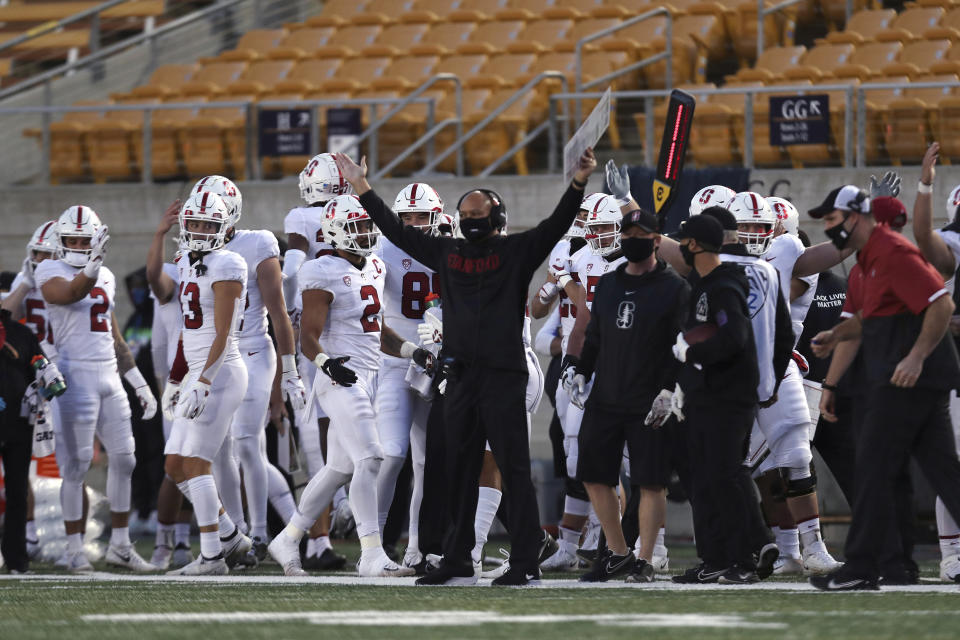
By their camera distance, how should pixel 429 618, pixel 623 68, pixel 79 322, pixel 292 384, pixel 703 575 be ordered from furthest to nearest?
pixel 623 68, pixel 79 322, pixel 292 384, pixel 703 575, pixel 429 618

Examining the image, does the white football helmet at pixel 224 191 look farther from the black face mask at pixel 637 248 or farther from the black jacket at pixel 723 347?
the black jacket at pixel 723 347

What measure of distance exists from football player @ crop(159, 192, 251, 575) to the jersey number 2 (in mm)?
595

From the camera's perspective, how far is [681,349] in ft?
23.5

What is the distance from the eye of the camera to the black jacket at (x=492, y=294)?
7316mm

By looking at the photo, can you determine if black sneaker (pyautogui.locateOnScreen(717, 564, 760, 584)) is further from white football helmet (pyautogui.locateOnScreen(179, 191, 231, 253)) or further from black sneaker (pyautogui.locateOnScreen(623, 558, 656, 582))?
white football helmet (pyautogui.locateOnScreen(179, 191, 231, 253))

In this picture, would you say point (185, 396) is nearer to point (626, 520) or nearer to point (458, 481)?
point (458, 481)

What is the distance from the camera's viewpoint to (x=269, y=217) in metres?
13.6

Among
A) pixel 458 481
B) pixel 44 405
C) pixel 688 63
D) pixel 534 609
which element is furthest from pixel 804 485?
pixel 688 63

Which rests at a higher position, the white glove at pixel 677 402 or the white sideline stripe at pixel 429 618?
the white glove at pixel 677 402

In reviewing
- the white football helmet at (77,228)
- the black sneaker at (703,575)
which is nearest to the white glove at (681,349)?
the black sneaker at (703,575)

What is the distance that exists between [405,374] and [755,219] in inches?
74.7

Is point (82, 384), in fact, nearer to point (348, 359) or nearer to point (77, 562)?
point (77, 562)

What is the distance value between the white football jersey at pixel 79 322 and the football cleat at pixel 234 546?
4.78ft

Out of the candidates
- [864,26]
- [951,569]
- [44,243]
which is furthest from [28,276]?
[864,26]
